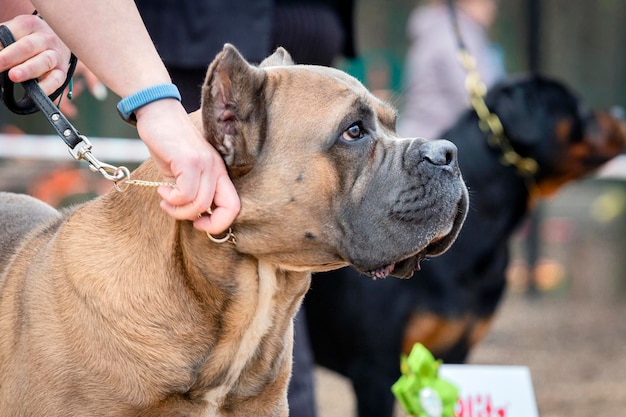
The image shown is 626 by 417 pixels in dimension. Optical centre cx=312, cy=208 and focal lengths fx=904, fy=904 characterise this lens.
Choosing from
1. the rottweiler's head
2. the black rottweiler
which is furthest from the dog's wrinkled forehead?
the rottweiler's head

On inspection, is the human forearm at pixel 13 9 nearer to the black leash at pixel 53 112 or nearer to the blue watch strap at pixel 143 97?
the black leash at pixel 53 112

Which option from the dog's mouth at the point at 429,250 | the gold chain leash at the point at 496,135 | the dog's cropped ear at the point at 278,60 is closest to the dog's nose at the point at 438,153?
the dog's mouth at the point at 429,250

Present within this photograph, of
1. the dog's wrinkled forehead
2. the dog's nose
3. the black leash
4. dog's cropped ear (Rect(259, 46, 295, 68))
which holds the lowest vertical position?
the dog's nose

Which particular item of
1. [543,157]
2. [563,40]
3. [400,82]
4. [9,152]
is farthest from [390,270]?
[563,40]

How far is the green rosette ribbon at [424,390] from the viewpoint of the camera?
343 centimetres

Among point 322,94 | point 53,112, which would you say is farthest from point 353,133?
point 53,112

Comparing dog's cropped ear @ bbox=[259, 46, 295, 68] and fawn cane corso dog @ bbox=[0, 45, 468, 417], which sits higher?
dog's cropped ear @ bbox=[259, 46, 295, 68]

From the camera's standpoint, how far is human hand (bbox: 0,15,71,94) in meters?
2.55

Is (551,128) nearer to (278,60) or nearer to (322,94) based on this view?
(278,60)

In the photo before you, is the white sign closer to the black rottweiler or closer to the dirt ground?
the black rottweiler

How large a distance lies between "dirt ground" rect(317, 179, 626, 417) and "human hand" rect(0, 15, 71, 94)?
12.7ft

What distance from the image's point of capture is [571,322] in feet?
27.2

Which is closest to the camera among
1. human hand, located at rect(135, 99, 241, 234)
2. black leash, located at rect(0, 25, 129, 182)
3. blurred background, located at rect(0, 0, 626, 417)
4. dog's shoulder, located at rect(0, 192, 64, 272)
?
human hand, located at rect(135, 99, 241, 234)

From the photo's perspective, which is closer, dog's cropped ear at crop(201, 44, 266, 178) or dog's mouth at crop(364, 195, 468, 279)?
dog's cropped ear at crop(201, 44, 266, 178)
